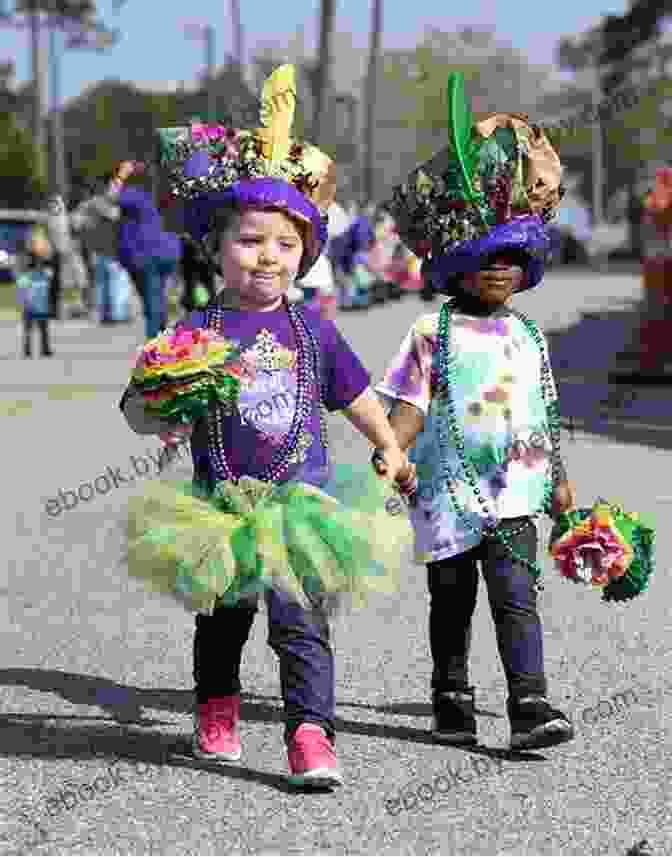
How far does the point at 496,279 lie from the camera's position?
5.86m

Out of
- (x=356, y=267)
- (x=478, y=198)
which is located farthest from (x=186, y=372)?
(x=356, y=267)

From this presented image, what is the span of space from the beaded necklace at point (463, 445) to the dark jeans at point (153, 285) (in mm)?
13178

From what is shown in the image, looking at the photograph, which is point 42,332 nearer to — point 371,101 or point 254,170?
point 254,170

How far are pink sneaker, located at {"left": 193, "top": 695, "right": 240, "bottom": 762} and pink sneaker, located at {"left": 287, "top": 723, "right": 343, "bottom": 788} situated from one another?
0.99 ft

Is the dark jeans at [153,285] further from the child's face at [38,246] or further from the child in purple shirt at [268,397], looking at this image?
the child in purple shirt at [268,397]

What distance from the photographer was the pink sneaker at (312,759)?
207 inches

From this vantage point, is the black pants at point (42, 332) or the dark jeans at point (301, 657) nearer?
the dark jeans at point (301, 657)

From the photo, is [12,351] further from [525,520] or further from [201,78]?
[201,78]

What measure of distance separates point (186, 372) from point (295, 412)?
36 centimetres

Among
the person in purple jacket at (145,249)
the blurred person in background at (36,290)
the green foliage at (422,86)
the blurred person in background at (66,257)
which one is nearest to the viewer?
the person in purple jacket at (145,249)

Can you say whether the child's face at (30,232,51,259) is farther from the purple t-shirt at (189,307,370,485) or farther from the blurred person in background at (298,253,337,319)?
the purple t-shirt at (189,307,370,485)

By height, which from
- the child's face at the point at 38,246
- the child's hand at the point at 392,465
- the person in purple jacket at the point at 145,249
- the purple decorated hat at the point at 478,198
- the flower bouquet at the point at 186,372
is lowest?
the child's face at the point at 38,246

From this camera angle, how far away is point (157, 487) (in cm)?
555

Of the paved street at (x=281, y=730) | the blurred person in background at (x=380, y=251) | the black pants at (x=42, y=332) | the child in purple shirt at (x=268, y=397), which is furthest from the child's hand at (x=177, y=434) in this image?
the blurred person in background at (x=380, y=251)
